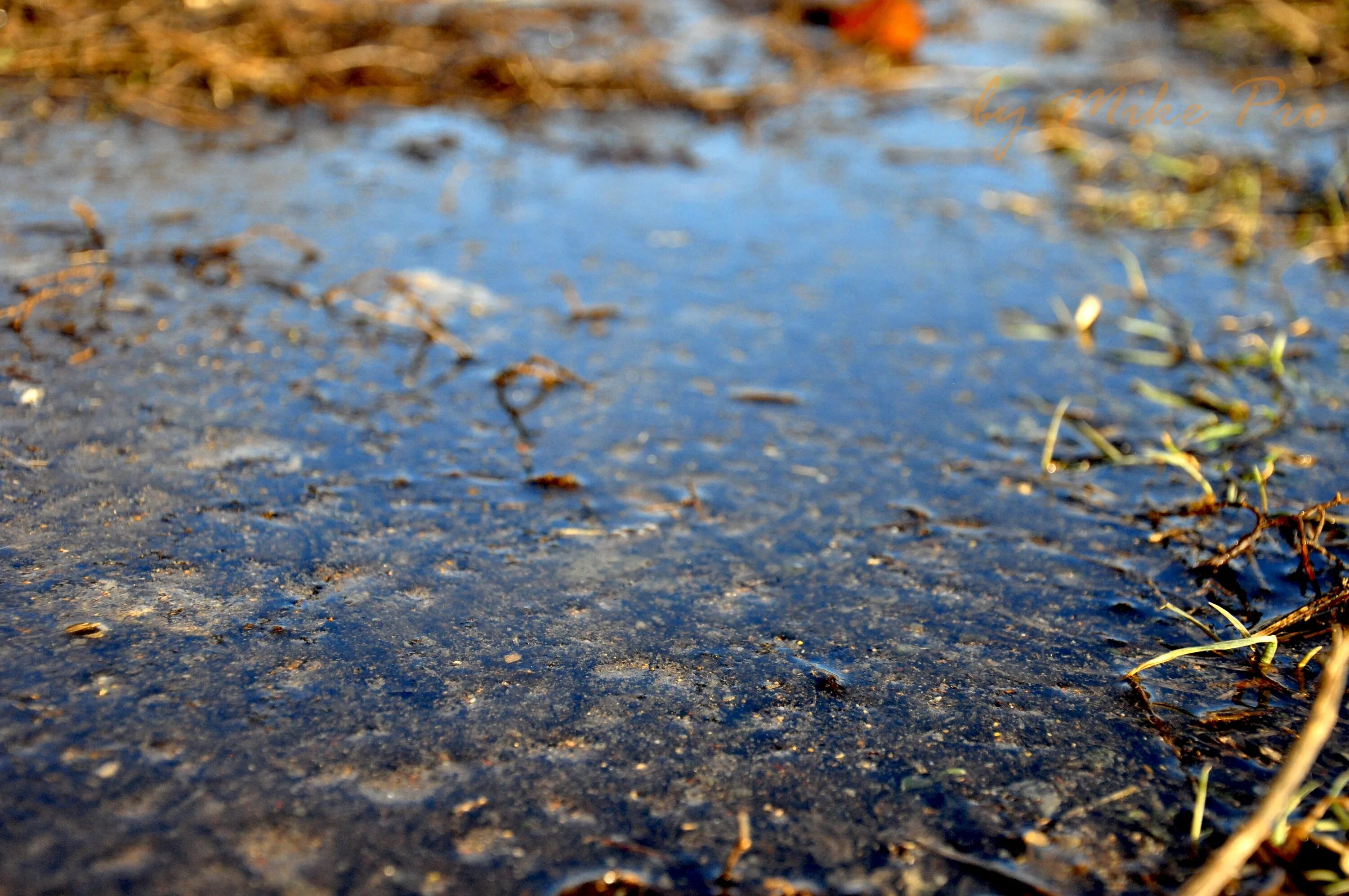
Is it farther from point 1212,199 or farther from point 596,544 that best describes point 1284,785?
point 1212,199

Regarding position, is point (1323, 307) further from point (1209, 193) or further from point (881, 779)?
point (881, 779)

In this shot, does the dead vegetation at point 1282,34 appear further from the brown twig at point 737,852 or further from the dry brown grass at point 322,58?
the brown twig at point 737,852

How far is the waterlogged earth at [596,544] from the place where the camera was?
1218 millimetres

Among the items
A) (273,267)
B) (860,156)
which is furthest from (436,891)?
(860,156)

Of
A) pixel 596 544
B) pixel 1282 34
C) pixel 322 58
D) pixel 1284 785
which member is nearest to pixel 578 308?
pixel 596 544

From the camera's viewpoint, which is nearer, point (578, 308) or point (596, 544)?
point (596, 544)

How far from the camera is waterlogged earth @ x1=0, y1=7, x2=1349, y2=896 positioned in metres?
1.22

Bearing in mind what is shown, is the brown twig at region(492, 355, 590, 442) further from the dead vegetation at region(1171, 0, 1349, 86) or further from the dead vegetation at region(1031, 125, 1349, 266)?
the dead vegetation at region(1171, 0, 1349, 86)

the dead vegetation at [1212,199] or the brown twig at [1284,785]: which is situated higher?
the brown twig at [1284,785]

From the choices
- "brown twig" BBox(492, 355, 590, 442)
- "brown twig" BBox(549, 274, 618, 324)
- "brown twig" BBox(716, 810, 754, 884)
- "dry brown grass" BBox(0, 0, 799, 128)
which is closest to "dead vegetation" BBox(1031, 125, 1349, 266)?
"dry brown grass" BBox(0, 0, 799, 128)

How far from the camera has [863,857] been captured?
120 centimetres

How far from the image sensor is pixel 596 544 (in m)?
1.83

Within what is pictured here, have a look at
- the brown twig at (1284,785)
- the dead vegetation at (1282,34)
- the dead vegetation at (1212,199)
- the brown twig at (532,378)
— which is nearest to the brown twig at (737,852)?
the brown twig at (1284,785)

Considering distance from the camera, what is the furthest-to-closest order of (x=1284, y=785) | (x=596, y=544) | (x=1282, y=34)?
(x=1282, y=34) → (x=596, y=544) → (x=1284, y=785)
